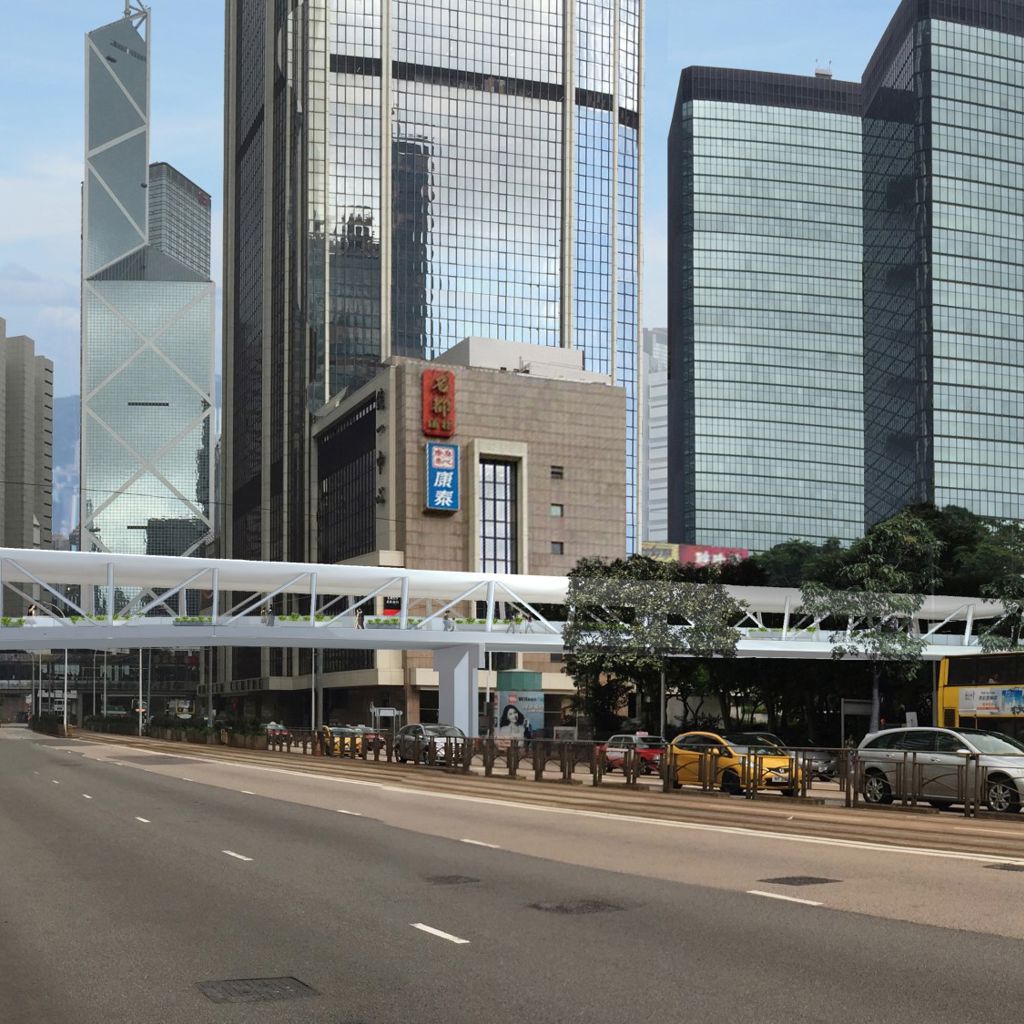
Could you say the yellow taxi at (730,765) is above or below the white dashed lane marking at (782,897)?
below

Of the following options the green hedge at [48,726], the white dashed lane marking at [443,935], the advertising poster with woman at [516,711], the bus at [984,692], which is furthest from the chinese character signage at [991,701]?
the green hedge at [48,726]

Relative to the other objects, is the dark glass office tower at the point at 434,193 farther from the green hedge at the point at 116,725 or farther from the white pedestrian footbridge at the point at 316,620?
the white pedestrian footbridge at the point at 316,620

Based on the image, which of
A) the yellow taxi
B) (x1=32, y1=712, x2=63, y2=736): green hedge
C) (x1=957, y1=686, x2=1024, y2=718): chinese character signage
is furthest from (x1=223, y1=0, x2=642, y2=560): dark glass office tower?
the yellow taxi

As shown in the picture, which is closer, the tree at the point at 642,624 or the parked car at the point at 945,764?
the parked car at the point at 945,764

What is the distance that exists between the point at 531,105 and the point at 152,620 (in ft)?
370

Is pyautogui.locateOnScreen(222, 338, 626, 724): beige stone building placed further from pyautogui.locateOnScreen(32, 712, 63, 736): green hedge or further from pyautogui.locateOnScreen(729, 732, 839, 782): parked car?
pyautogui.locateOnScreen(729, 732, 839, 782): parked car

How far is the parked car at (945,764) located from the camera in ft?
92.9

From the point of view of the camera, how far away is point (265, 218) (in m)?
184

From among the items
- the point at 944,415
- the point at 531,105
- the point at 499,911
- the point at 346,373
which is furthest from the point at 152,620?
the point at 944,415

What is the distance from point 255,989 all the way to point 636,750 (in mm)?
29603

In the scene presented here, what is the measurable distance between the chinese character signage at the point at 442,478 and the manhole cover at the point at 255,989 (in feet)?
381

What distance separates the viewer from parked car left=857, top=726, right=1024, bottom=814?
28328 millimetres

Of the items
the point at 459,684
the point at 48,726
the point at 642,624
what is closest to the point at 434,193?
the point at 48,726

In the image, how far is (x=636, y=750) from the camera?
39.8m
